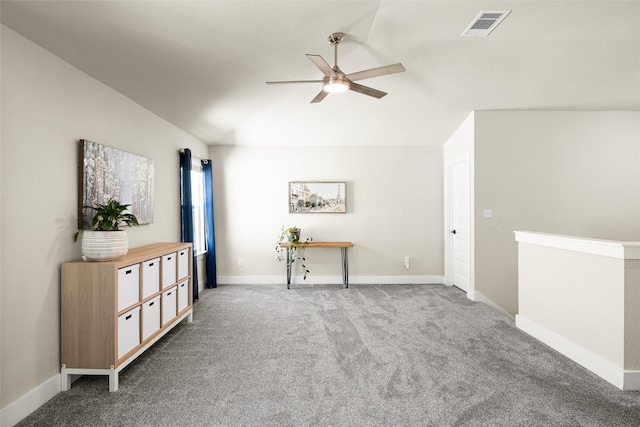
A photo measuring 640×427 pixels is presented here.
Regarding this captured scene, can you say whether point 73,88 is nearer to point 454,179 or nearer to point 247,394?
point 247,394

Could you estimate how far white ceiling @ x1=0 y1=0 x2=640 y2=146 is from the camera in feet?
7.61

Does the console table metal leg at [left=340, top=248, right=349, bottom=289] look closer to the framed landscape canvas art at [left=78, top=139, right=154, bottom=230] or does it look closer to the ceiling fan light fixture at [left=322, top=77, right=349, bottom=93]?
the framed landscape canvas art at [left=78, top=139, right=154, bottom=230]

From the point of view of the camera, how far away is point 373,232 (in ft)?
18.4

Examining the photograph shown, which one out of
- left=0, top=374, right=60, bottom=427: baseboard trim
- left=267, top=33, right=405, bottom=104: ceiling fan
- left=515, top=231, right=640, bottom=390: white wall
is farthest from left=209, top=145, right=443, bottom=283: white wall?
left=0, top=374, right=60, bottom=427: baseboard trim

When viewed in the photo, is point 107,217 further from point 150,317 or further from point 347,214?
point 347,214

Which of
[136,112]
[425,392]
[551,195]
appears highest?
[136,112]

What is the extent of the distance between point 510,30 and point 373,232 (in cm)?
334

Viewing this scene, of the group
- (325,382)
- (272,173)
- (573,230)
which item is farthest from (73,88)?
(573,230)

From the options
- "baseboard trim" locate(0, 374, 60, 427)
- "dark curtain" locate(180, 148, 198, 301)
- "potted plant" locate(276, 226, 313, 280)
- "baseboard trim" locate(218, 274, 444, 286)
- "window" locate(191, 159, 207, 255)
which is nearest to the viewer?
"baseboard trim" locate(0, 374, 60, 427)

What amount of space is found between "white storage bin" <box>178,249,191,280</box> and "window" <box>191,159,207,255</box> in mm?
1328

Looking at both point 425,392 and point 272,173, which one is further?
point 272,173

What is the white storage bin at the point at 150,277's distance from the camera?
9.04ft

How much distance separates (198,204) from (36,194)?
3.11 metres

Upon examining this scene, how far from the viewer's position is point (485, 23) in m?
2.95
